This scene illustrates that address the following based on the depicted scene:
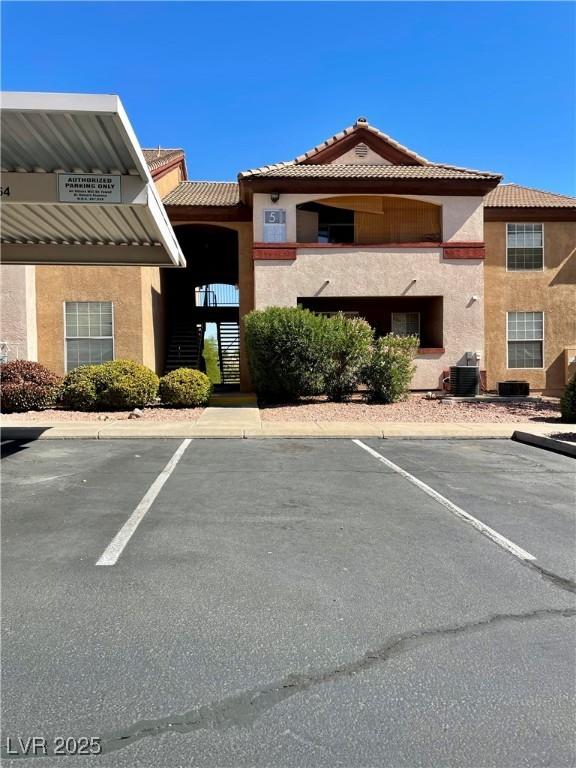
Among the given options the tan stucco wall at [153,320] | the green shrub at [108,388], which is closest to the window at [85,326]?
the tan stucco wall at [153,320]

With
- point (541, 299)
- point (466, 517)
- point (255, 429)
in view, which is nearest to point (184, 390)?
point (255, 429)

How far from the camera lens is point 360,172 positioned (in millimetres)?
Result: 18281

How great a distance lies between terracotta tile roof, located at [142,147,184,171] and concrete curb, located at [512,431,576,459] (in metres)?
13.0

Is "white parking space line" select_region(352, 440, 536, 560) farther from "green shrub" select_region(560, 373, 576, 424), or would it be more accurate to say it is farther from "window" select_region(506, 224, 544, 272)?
"window" select_region(506, 224, 544, 272)

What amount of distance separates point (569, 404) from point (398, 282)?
751 centimetres

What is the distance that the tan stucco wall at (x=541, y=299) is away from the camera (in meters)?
19.6

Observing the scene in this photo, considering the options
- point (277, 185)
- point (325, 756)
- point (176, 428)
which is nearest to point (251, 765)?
point (325, 756)

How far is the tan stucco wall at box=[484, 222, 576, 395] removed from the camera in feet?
64.2

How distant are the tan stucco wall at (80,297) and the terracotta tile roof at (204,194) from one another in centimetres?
370

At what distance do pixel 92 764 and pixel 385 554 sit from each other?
9.46 feet

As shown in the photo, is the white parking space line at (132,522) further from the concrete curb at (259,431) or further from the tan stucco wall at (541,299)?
the tan stucco wall at (541,299)

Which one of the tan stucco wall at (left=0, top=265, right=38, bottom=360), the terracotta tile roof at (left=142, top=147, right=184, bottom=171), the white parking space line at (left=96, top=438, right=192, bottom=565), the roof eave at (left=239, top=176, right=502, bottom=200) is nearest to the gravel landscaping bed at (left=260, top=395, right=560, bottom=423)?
the white parking space line at (left=96, top=438, right=192, bottom=565)

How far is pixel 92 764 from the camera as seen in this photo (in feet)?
7.48

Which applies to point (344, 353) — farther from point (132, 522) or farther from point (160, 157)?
point (160, 157)
